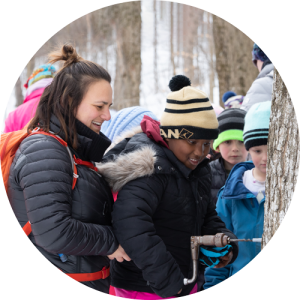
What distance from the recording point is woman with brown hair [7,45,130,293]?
4.01 feet

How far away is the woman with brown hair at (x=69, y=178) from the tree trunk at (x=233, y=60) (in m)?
1.10

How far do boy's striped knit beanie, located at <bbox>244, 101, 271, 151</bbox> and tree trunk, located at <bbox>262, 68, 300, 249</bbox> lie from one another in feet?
0.28

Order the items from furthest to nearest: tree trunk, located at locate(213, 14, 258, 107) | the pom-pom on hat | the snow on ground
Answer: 1. tree trunk, located at locate(213, 14, 258, 107)
2. the snow on ground
3. the pom-pom on hat

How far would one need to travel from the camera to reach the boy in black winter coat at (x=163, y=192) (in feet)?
4.44

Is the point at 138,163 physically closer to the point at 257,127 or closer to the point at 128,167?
the point at 128,167

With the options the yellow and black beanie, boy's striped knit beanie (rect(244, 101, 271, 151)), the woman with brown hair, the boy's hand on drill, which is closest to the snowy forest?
boy's striped knit beanie (rect(244, 101, 271, 151))

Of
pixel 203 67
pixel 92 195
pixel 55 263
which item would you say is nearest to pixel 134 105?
pixel 203 67

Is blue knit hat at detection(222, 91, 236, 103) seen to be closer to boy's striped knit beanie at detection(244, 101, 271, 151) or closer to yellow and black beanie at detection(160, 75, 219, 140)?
boy's striped knit beanie at detection(244, 101, 271, 151)

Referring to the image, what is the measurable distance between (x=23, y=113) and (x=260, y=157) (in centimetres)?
132

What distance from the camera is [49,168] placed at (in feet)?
3.96

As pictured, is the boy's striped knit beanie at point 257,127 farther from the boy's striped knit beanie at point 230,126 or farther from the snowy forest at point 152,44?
the snowy forest at point 152,44

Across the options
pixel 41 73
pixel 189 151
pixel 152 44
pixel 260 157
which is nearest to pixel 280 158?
pixel 260 157

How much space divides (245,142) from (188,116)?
583 mm

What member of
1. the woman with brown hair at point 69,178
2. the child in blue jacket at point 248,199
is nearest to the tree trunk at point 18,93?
the woman with brown hair at point 69,178
